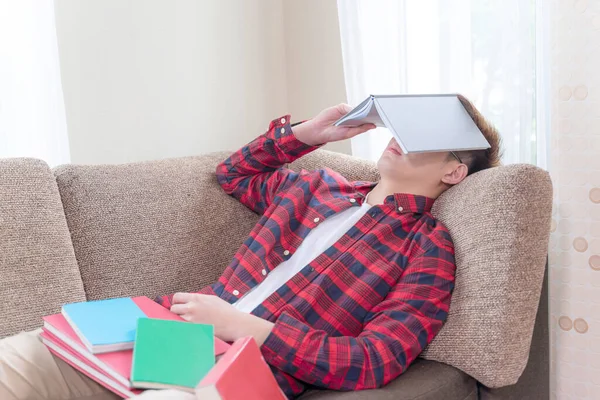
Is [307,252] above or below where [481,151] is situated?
below

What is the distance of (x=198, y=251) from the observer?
65.2 inches

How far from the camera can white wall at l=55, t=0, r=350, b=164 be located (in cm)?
220

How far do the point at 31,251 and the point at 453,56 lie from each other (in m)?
1.26

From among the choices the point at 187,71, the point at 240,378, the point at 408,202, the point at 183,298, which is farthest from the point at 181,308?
the point at 187,71

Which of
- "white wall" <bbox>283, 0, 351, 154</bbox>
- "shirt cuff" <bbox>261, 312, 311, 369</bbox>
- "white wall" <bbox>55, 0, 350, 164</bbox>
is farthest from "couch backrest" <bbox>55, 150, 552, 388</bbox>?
"white wall" <bbox>283, 0, 351, 154</bbox>

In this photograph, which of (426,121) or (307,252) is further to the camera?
(307,252)

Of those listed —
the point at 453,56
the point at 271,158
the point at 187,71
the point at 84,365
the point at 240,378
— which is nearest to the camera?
the point at 240,378

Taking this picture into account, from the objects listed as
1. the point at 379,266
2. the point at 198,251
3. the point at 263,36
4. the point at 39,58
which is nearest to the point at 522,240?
the point at 379,266

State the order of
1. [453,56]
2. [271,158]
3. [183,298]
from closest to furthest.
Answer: [183,298] → [271,158] → [453,56]

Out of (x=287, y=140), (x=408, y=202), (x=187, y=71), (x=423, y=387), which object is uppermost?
(x=187, y=71)

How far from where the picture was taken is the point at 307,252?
1503 mm

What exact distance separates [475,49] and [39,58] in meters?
1.27

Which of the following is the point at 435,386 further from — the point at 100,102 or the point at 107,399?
the point at 100,102

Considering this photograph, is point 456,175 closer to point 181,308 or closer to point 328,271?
point 328,271
